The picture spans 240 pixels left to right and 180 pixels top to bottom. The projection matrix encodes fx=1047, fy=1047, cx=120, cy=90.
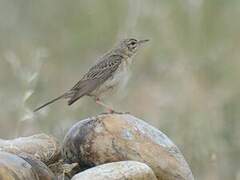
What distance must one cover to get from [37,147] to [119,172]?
0.79m

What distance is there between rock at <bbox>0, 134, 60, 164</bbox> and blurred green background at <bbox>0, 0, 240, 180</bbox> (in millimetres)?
2559

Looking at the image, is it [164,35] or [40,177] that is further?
[164,35]

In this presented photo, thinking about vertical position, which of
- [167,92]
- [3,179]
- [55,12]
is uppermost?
[55,12]

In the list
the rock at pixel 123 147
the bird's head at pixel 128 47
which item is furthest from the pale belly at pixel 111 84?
the rock at pixel 123 147

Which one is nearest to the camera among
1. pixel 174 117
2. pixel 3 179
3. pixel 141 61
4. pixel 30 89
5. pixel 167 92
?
pixel 3 179

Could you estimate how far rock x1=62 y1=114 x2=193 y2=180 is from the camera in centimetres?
764

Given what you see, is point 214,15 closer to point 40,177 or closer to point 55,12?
point 55,12

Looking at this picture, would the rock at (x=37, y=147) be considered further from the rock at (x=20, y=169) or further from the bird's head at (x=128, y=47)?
the bird's head at (x=128, y=47)

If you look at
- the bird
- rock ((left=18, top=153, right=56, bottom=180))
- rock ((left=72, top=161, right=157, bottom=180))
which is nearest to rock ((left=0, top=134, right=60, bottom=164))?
rock ((left=18, top=153, right=56, bottom=180))

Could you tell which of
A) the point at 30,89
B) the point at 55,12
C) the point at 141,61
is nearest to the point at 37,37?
the point at 55,12

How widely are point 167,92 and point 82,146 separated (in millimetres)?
4839

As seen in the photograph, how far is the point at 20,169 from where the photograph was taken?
6.81m

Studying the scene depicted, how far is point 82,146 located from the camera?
770 cm

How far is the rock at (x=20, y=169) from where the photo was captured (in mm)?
6699
